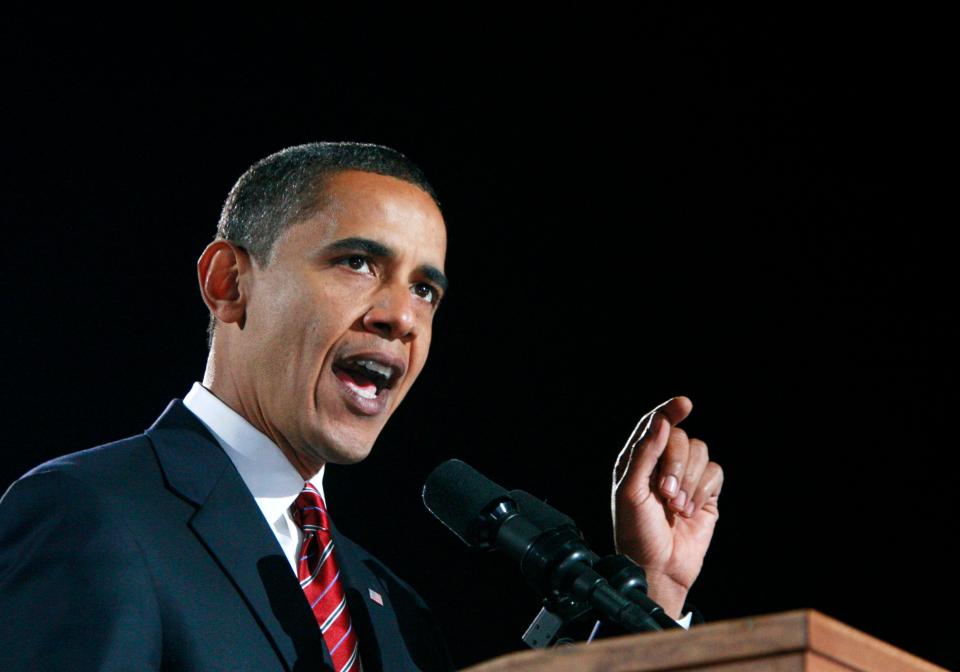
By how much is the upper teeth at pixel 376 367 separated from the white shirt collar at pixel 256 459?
0.19 meters

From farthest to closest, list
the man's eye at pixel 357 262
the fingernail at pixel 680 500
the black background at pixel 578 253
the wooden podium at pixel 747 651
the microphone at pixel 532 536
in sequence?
the black background at pixel 578 253 < the fingernail at pixel 680 500 < the man's eye at pixel 357 262 < the microphone at pixel 532 536 < the wooden podium at pixel 747 651

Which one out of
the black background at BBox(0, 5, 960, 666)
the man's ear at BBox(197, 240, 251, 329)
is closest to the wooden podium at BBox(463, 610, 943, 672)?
the man's ear at BBox(197, 240, 251, 329)

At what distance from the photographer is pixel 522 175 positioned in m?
3.85

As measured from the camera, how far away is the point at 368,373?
1930 millimetres

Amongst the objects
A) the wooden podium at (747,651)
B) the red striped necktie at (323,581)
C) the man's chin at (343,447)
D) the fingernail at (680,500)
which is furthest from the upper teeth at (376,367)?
the wooden podium at (747,651)

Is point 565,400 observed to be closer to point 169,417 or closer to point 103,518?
point 169,417

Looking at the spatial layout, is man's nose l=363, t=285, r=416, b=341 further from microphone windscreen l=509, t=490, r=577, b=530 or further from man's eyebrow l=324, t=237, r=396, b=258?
microphone windscreen l=509, t=490, r=577, b=530

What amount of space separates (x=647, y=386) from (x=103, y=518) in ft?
8.27

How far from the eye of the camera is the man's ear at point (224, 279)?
1.99 meters

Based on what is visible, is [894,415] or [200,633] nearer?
[200,633]

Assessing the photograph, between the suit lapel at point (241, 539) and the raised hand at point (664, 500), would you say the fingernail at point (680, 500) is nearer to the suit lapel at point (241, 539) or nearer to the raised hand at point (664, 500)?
the raised hand at point (664, 500)

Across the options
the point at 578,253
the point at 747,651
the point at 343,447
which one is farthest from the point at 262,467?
the point at 578,253

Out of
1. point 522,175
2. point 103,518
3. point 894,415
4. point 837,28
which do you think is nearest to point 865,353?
point 894,415

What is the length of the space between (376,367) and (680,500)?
58 centimetres
